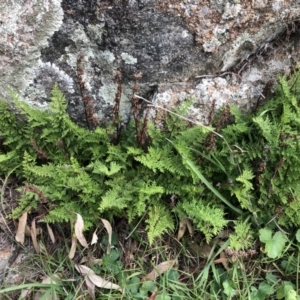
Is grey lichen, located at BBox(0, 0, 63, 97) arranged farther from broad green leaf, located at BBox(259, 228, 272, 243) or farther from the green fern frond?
broad green leaf, located at BBox(259, 228, 272, 243)

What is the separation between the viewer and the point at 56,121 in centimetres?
318

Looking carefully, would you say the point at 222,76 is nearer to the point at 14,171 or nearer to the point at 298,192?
the point at 298,192

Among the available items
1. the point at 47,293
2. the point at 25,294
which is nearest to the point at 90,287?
the point at 47,293

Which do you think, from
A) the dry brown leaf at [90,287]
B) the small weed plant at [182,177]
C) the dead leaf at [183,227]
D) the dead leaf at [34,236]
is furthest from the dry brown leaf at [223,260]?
the dead leaf at [34,236]

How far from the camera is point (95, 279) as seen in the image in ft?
10.1

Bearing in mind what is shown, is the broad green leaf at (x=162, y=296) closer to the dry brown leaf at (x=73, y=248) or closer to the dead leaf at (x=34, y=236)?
the dry brown leaf at (x=73, y=248)

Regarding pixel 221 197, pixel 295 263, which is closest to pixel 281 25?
pixel 221 197

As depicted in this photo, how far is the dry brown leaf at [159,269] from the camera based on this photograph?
3.12 metres

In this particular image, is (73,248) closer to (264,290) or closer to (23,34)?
(264,290)

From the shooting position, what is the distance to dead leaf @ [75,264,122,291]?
3064 mm

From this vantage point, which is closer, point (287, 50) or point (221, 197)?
point (221, 197)

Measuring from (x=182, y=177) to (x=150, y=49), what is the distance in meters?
0.98

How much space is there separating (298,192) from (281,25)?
1.28 m

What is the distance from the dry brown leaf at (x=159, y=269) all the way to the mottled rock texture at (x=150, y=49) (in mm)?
1144
